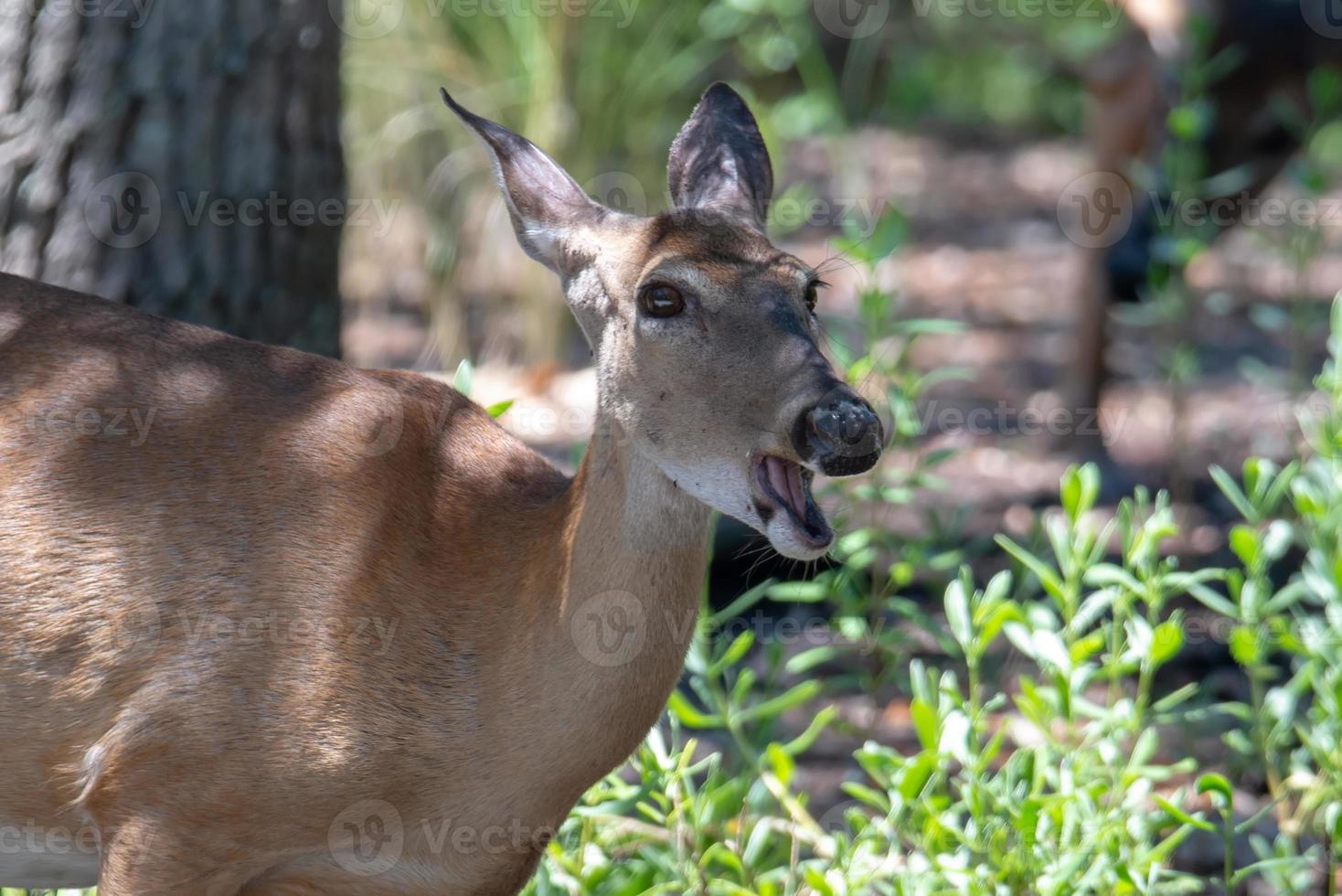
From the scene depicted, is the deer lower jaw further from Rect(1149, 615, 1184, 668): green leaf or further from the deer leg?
the deer leg

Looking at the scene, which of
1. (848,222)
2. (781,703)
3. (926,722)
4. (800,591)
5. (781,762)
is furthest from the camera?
(848,222)

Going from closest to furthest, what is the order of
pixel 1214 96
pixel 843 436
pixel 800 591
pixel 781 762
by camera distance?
pixel 843 436, pixel 781 762, pixel 800 591, pixel 1214 96

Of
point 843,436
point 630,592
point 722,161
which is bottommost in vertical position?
point 630,592

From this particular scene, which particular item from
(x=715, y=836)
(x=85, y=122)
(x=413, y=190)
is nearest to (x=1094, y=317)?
(x=413, y=190)

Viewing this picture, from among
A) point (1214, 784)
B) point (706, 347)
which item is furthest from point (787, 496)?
point (1214, 784)

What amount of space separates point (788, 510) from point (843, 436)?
0.77 ft

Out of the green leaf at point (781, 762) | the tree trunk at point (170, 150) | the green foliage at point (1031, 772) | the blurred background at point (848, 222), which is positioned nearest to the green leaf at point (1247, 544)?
the green foliage at point (1031, 772)

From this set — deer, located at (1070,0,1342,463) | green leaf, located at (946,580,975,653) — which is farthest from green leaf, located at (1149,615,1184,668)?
deer, located at (1070,0,1342,463)

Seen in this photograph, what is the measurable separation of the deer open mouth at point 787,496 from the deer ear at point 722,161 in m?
0.83

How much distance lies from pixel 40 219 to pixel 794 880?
2634 mm

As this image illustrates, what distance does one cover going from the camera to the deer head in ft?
9.86

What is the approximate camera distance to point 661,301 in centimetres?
323

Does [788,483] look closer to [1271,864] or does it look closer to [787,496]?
[787,496]

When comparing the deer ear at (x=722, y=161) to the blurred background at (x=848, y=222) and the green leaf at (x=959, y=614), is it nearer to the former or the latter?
the blurred background at (x=848, y=222)
